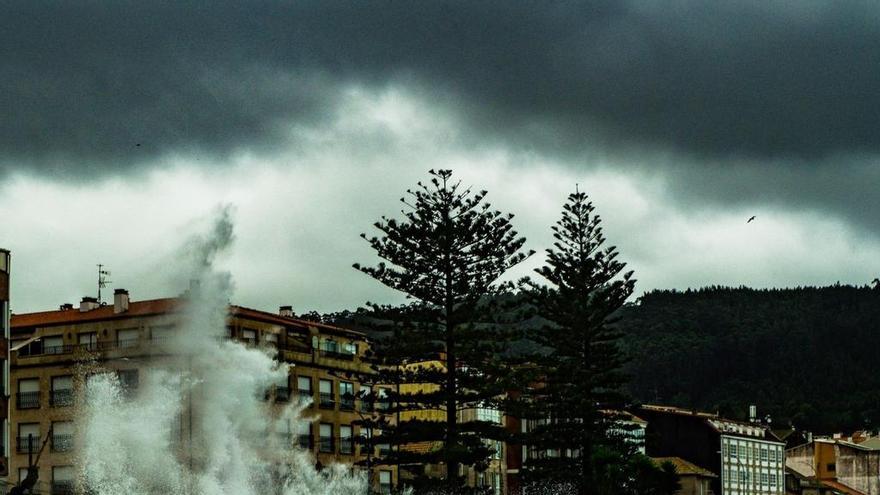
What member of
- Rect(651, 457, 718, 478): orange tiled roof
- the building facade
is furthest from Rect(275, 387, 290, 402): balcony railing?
the building facade

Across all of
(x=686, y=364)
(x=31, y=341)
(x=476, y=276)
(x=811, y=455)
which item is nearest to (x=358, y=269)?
(x=476, y=276)

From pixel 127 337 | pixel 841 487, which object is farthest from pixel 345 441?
pixel 841 487

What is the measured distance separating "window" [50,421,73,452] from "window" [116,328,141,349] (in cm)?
450

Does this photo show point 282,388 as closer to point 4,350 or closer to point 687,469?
point 4,350

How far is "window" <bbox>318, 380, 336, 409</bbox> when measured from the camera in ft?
257

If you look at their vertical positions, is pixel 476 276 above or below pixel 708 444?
above

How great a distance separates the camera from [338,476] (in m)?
76.9

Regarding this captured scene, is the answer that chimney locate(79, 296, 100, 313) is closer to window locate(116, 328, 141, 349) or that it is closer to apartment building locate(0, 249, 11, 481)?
window locate(116, 328, 141, 349)

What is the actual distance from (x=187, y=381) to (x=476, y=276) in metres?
12.5

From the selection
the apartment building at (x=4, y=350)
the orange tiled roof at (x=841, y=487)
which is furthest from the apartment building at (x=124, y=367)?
the orange tiled roof at (x=841, y=487)

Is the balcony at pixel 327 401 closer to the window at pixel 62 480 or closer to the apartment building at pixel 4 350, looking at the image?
the window at pixel 62 480

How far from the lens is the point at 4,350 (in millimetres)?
50344

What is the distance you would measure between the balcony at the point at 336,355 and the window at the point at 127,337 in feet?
38.1

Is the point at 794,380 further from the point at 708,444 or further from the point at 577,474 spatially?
the point at 577,474
